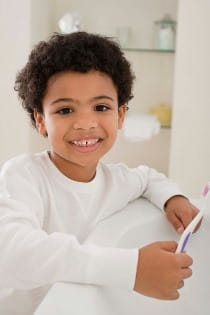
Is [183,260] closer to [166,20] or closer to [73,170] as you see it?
[73,170]

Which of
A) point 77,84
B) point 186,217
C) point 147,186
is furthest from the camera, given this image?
point 147,186

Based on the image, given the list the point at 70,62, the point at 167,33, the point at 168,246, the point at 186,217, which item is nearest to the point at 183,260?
the point at 168,246

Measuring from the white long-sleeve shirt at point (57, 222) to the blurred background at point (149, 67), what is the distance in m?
1.06

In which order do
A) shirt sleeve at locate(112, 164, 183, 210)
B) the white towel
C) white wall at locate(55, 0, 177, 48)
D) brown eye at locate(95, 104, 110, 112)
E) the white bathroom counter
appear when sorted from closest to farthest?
the white bathroom counter, brown eye at locate(95, 104, 110, 112), shirt sleeve at locate(112, 164, 183, 210), the white towel, white wall at locate(55, 0, 177, 48)

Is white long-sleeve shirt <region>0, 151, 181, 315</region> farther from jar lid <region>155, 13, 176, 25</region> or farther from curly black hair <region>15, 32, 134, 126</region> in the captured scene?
jar lid <region>155, 13, 176, 25</region>

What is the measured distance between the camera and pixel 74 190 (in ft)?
3.40

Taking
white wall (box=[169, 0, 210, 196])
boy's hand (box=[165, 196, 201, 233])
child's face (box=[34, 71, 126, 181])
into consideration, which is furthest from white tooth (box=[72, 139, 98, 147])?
white wall (box=[169, 0, 210, 196])

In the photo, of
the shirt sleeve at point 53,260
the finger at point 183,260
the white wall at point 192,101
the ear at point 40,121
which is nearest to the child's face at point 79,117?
the ear at point 40,121

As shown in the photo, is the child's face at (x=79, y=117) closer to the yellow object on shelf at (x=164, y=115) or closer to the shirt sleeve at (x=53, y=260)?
the shirt sleeve at (x=53, y=260)

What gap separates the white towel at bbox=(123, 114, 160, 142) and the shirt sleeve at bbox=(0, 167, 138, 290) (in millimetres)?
1740

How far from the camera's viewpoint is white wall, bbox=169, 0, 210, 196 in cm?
218

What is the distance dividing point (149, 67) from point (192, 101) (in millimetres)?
504

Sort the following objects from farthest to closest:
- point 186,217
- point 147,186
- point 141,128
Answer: point 141,128 < point 147,186 < point 186,217

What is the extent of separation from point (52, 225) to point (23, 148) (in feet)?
4.62
